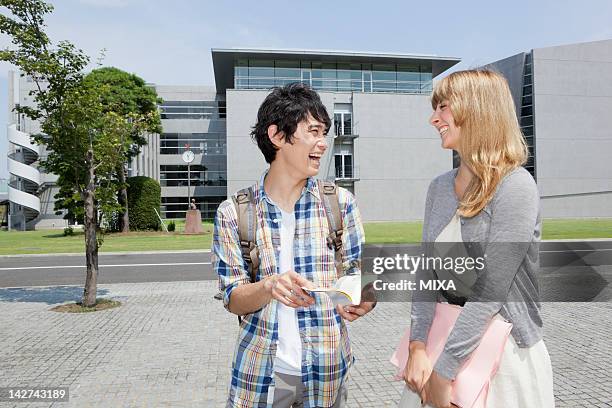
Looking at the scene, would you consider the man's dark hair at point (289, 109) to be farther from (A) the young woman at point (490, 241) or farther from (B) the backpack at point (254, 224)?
(A) the young woman at point (490, 241)

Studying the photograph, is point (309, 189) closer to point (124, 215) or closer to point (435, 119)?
point (435, 119)

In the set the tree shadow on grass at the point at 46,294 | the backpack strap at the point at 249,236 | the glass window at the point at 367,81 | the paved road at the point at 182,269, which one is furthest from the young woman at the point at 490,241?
the glass window at the point at 367,81

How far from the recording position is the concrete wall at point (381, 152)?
40906mm

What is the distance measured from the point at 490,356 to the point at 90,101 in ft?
29.4

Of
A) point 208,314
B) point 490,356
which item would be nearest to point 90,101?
point 208,314

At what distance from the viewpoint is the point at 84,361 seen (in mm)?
5926

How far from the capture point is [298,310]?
211cm

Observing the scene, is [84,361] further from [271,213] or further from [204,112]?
[204,112]

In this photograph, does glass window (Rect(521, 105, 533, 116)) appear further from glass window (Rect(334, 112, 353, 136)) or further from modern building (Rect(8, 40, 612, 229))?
glass window (Rect(334, 112, 353, 136))

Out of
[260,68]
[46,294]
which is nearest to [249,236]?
[46,294]

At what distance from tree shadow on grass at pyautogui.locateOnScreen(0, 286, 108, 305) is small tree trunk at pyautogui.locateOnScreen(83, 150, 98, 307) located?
3.09 feet

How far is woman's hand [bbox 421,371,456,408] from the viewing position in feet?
5.65

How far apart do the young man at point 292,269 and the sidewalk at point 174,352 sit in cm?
266

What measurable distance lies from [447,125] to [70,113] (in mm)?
8704
